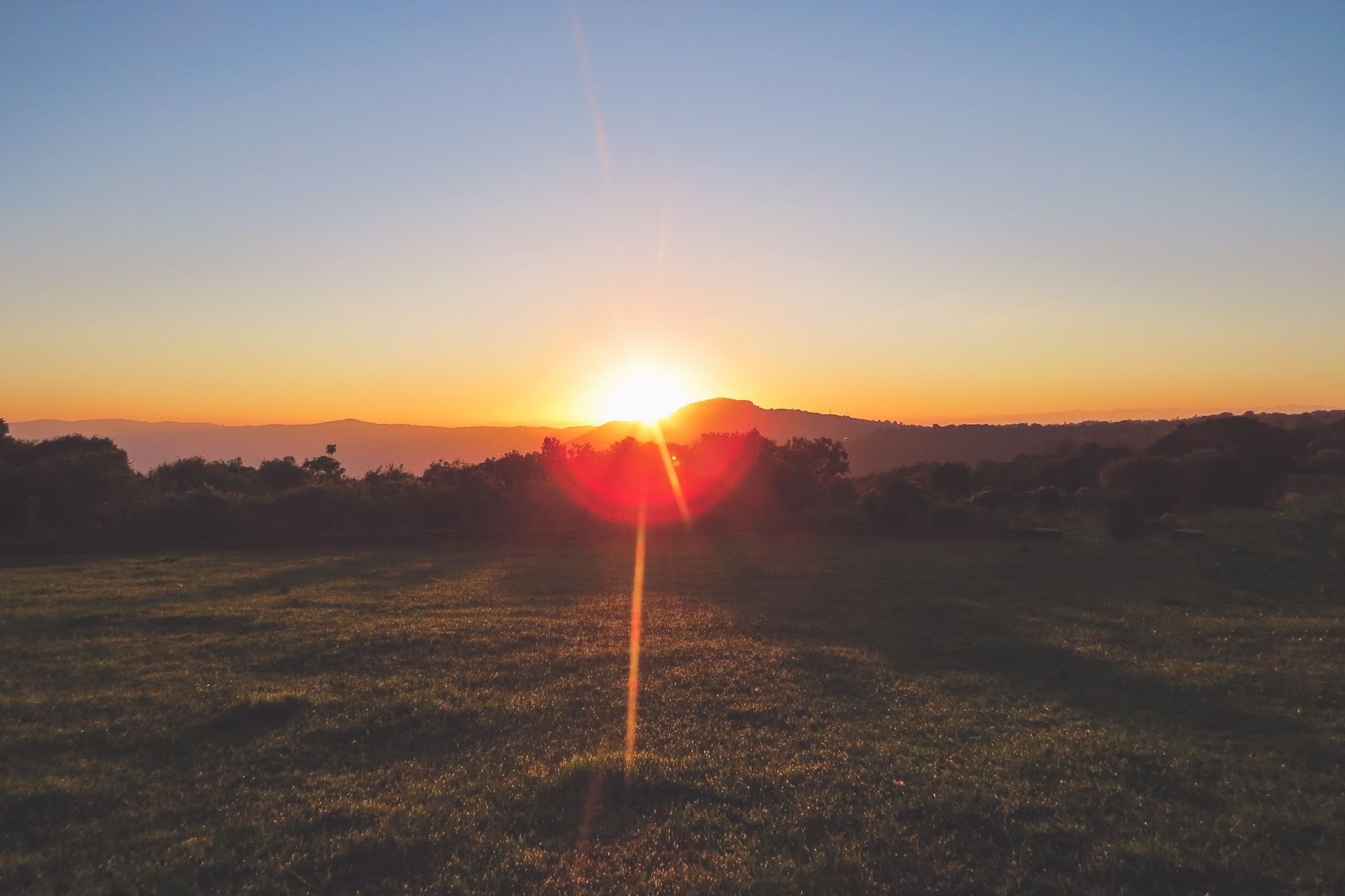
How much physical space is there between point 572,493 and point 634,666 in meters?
27.1

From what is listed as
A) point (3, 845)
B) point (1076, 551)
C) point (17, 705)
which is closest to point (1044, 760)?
point (3, 845)

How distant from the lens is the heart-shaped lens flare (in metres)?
40.6

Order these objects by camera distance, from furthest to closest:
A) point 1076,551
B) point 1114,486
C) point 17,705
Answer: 1. point 1114,486
2. point 1076,551
3. point 17,705

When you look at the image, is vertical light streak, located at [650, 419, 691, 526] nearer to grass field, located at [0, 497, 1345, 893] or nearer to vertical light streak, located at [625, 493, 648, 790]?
vertical light streak, located at [625, 493, 648, 790]

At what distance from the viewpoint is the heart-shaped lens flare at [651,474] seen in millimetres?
40625

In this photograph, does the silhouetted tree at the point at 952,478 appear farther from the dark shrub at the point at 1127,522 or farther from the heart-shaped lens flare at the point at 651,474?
the dark shrub at the point at 1127,522

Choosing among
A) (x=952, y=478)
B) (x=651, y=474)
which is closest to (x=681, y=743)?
(x=651, y=474)

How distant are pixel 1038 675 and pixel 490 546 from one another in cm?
2324

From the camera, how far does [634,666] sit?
550 inches

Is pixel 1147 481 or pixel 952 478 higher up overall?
pixel 1147 481

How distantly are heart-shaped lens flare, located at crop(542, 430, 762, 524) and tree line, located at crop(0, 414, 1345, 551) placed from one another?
0.47ft

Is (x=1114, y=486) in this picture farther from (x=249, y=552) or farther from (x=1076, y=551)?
(x=249, y=552)

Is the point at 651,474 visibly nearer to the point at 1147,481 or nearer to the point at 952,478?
the point at 952,478

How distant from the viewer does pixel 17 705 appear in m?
11.2
